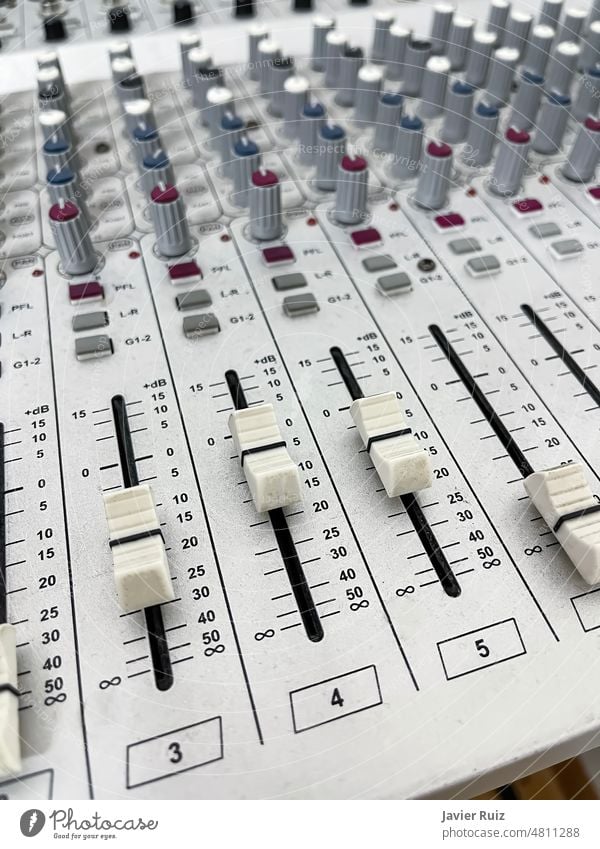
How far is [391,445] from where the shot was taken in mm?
1283

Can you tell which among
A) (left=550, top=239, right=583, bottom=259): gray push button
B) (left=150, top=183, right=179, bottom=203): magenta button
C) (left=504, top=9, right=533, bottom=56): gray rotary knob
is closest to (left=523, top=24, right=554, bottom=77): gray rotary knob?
(left=504, top=9, right=533, bottom=56): gray rotary knob

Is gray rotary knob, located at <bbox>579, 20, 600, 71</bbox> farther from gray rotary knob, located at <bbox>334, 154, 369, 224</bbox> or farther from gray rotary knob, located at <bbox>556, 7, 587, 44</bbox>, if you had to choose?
gray rotary knob, located at <bbox>334, 154, 369, 224</bbox>

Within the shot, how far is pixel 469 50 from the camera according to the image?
2.36m

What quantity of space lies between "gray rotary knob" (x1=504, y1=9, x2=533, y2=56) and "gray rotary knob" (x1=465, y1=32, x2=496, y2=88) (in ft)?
0.27

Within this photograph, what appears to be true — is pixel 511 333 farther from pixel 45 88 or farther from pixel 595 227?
→ pixel 45 88

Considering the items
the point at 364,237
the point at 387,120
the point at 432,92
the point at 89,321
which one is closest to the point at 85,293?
the point at 89,321

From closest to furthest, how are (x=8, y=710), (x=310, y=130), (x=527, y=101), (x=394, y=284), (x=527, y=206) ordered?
(x=8, y=710)
(x=394, y=284)
(x=527, y=206)
(x=310, y=130)
(x=527, y=101)

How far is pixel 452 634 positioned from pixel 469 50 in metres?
2.27

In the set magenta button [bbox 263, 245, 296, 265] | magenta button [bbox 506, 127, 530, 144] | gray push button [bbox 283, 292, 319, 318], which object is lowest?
gray push button [bbox 283, 292, 319, 318]

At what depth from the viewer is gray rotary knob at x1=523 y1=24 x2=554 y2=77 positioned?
2271 millimetres

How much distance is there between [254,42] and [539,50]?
1106 millimetres

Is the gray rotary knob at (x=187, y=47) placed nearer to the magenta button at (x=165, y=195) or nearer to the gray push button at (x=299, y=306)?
the magenta button at (x=165, y=195)

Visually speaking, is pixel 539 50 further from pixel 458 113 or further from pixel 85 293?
pixel 85 293

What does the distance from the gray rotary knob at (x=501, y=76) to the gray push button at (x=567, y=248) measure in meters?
0.78
